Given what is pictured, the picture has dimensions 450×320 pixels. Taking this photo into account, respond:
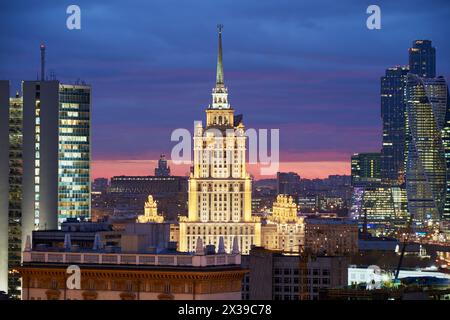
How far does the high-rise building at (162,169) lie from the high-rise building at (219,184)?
148 inches

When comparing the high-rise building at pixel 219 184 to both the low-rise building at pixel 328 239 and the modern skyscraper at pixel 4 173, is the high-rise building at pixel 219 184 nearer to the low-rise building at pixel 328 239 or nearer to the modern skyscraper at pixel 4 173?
the low-rise building at pixel 328 239

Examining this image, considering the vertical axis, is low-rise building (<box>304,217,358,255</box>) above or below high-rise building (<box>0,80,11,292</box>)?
below

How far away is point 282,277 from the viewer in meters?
117

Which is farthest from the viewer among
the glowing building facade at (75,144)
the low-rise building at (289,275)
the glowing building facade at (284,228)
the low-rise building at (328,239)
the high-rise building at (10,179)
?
the low-rise building at (328,239)

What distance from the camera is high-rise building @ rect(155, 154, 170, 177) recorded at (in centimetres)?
16125

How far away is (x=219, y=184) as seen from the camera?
180 metres

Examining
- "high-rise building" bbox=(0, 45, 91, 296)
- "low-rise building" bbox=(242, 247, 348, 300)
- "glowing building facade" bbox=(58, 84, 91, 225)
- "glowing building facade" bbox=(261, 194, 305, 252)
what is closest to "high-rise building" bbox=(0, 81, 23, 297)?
"high-rise building" bbox=(0, 45, 91, 296)

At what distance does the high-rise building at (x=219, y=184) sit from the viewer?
175m

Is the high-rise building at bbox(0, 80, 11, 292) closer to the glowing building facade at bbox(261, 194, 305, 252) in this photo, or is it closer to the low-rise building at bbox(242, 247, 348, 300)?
the low-rise building at bbox(242, 247, 348, 300)

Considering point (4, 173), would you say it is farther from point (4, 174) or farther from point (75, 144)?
point (75, 144)

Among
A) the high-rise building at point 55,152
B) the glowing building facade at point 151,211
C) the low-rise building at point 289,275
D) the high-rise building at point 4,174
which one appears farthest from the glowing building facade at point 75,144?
the glowing building facade at point 151,211

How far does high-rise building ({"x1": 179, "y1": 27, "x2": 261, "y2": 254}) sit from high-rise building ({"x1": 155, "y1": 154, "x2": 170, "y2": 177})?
3.76 metres

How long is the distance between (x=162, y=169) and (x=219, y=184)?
464 inches
